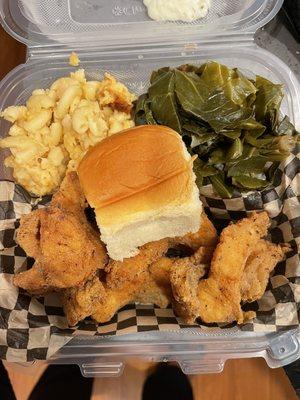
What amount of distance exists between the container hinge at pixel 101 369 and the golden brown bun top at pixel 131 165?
24.0 inches

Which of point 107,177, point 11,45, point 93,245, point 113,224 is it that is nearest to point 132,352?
point 93,245

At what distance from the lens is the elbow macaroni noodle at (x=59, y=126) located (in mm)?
1674

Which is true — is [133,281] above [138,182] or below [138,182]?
below

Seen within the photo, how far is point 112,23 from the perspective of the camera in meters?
1.94

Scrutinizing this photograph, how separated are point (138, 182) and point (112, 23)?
0.87 m

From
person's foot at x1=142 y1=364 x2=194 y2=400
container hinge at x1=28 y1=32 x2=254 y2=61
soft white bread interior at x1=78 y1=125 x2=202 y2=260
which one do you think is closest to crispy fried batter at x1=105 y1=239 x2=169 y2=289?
soft white bread interior at x1=78 y1=125 x2=202 y2=260

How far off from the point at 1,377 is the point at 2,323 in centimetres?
40

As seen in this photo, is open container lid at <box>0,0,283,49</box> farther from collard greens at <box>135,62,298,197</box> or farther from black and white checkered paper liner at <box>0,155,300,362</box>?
black and white checkered paper liner at <box>0,155,300,362</box>

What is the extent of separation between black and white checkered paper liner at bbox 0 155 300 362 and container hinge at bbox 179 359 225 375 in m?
0.18

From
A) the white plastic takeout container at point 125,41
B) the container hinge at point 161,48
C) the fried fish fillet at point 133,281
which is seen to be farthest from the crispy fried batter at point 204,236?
the container hinge at point 161,48

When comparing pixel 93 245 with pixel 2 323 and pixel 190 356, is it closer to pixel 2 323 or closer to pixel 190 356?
pixel 2 323

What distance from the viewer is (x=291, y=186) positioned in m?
1.62

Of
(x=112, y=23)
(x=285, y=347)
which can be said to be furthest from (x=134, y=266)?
(x=112, y=23)

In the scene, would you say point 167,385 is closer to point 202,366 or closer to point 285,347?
point 202,366
